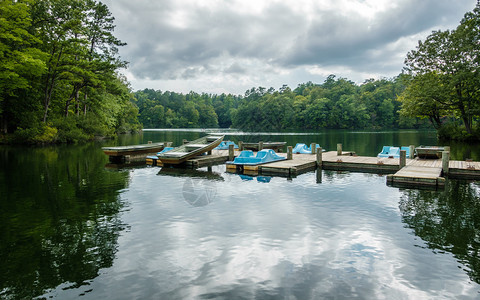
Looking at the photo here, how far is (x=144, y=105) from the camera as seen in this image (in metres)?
126

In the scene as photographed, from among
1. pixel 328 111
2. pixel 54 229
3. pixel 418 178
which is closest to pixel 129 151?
pixel 54 229

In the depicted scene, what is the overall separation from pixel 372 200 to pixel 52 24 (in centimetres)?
3405

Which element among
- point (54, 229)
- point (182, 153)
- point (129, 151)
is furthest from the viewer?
point (129, 151)

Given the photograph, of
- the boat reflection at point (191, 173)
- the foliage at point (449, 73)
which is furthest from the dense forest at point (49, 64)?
the foliage at point (449, 73)

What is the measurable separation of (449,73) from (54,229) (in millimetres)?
40442

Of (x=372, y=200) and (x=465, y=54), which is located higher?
(x=465, y=54)

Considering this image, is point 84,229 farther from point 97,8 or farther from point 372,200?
point 97,8

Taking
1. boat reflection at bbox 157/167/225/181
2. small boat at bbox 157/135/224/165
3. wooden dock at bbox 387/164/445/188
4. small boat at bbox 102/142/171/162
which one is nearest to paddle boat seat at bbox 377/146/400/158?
wooden dock at bbox 387/164/445/188

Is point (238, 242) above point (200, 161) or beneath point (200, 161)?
beneath

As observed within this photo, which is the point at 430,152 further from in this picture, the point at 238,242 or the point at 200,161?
the point at 238,242

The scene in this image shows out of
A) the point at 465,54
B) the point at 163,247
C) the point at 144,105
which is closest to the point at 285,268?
the point at 163,247

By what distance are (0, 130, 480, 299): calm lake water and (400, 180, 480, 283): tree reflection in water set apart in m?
0.03

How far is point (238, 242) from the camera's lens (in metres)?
6.92

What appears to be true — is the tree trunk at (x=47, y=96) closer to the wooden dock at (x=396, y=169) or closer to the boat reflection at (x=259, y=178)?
the wooden dock at (x=396, y=169)
